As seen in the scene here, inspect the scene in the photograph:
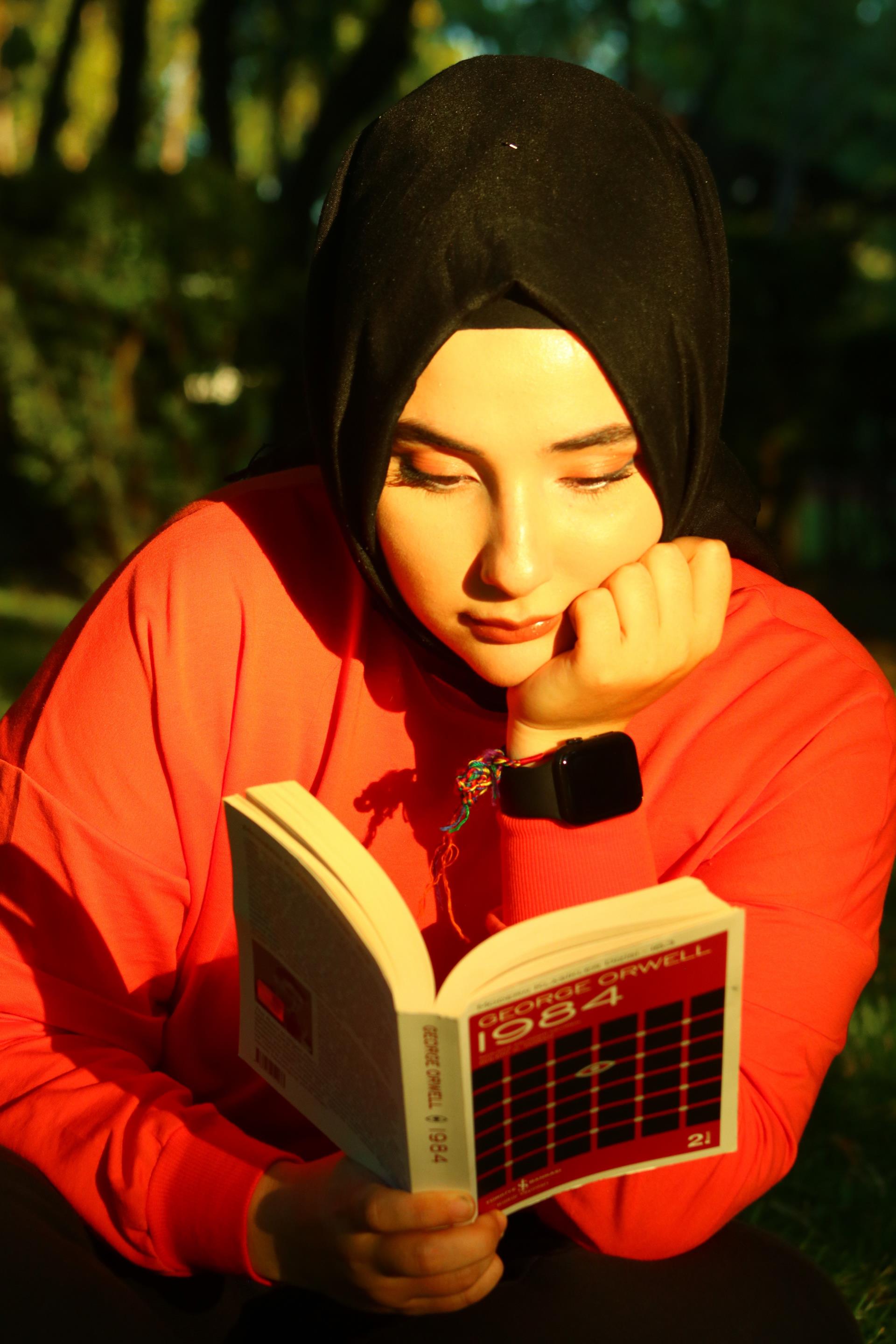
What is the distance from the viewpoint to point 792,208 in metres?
22.9

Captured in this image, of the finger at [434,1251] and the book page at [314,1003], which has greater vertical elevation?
the book page at [314,1003]

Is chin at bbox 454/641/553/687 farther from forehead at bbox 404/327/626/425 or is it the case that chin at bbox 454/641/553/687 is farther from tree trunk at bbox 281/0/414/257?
tree trunk at bbox 281/0/414/257

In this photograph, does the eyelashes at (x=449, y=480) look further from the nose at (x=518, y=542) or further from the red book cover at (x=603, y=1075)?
the red book cover at (x=603, y=1075)

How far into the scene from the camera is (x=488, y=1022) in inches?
55.1

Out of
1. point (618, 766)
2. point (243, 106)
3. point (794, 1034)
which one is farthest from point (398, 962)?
point (243, 106)

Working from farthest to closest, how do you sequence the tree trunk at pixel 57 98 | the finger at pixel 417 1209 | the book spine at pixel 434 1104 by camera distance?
1. the tree trunk at pixel 57 98
2. the finger at pixel 417 1209
3. the book spine at pixel 434 1104

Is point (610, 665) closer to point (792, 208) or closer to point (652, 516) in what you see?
point (652, 516)

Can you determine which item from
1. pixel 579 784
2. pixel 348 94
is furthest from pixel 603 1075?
pixel 348 94

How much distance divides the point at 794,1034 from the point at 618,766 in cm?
41

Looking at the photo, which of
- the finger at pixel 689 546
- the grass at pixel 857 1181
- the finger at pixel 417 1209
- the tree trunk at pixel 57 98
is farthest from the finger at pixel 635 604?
the tree trunk at pixel 57 98

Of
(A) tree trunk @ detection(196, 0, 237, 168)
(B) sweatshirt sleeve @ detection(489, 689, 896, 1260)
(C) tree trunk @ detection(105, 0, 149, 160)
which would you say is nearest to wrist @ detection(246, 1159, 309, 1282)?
(B) sweatshirt sleeve @ detection(489, 689, 896, 1260)

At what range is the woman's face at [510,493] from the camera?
5.57ft

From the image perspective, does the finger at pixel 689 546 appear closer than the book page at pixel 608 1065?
No

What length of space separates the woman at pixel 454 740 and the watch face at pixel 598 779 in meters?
0.01
